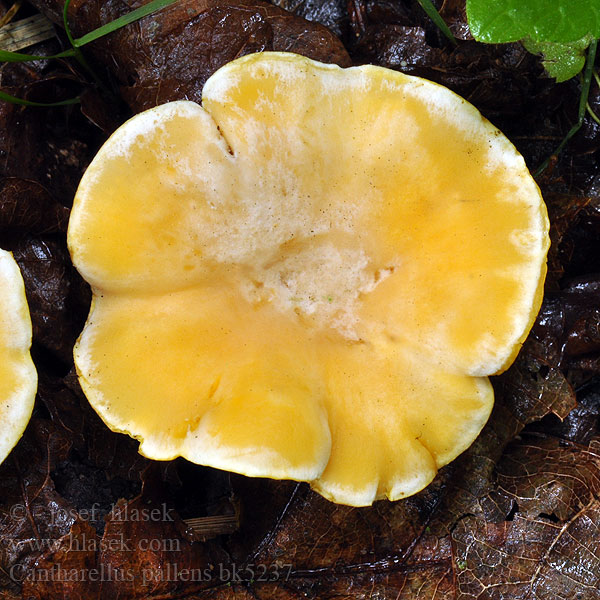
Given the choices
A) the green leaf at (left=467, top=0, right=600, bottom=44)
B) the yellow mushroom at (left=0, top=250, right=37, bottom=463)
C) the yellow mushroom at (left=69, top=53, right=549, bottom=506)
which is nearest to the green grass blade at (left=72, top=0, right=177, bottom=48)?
the yellow mushroom at (left=69, top=53, right=549, bottom=506)

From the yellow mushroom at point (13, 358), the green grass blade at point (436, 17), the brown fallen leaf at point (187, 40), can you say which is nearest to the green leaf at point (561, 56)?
the green grass blade at point (436, 17)

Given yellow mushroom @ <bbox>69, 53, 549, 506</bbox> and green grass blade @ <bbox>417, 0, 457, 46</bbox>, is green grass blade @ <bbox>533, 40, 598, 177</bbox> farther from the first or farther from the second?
yellow mushroom @ <bbox>69, 53, 549, 506</bbox>

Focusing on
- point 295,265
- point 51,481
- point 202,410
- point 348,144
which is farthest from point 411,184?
point 51,481

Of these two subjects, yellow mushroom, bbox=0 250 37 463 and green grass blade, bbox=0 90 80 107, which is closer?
yellow mushroom, bbox=0 250 37 463

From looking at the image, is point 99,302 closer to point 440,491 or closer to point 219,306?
point 219,306

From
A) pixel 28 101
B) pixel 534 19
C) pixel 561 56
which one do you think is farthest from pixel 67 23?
pixel 561 56

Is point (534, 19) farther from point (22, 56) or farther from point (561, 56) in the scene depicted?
point (22, 56)
